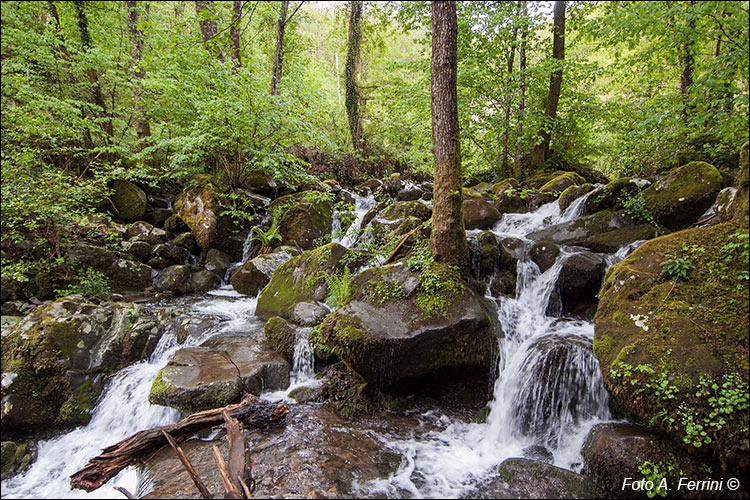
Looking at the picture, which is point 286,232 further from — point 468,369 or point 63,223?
point 468,369

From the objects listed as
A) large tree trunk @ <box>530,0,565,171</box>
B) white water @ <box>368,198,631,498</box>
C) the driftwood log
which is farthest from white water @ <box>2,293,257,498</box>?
large tree trunk @ <box>530,0,565,171</box>

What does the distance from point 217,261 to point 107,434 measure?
5.69 meters

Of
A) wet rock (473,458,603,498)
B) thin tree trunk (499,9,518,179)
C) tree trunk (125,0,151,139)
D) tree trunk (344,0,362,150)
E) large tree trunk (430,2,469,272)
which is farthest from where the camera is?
tree trunk (344,0,362,150)

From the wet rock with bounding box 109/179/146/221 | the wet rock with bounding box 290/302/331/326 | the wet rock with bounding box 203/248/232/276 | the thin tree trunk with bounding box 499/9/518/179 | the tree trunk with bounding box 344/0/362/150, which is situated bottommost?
the wet rock with bounding box 290/302/331/326

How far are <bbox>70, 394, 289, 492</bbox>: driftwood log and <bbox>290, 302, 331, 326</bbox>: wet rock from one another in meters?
1.87

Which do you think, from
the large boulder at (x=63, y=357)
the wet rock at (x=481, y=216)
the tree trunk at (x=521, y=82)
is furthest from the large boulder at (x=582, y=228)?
the large boulder at (x=63, y=357)

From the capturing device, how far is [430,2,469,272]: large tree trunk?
16.1 feet

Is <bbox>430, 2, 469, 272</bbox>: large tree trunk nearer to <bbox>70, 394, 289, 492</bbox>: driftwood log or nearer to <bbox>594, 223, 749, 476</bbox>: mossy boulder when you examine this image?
<bbox>594, 223, 749, 476</bbox>: mossy boulder

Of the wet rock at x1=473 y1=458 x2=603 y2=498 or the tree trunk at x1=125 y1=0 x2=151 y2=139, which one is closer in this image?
the wet rock at x1=473 y1=458 x2=603 y2=498

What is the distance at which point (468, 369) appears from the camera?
467 centimetres

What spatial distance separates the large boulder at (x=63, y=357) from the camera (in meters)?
4.38

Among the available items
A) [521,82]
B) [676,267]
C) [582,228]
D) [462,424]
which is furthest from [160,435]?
[521,82]

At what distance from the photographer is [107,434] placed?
4.40 metres

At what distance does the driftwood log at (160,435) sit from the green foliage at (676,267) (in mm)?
4894
